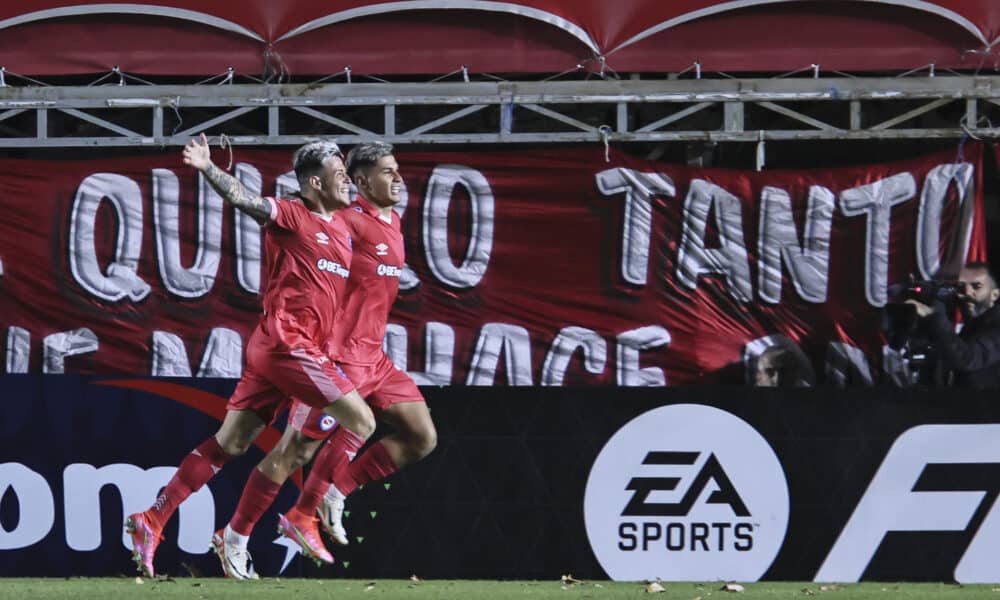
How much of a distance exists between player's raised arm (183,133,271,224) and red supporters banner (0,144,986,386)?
9.70ft

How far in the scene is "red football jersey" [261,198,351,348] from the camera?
793 centimetres

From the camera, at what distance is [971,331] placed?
1004 cm

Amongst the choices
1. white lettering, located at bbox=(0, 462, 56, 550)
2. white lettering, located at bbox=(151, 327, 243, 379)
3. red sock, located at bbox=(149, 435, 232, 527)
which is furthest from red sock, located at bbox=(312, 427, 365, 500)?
white lettering, located at bbox=(151, 327, 243, 379)

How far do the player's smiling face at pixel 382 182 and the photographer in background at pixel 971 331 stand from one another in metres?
3.05

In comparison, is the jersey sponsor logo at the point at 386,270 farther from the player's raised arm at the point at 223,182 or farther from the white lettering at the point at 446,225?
the white lettering at the point at 446,225

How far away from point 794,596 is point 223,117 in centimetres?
443

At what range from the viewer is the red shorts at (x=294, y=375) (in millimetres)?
7812

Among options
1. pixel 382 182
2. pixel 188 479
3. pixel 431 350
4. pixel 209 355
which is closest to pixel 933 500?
pixel 431 350

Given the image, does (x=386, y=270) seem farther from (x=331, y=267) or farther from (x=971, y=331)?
(x=971, y=331)

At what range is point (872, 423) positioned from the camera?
375 inches

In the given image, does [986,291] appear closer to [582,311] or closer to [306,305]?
[582,311]

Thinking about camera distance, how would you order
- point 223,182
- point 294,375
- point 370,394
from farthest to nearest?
point 370,394 → point 294,375 → point 223,182

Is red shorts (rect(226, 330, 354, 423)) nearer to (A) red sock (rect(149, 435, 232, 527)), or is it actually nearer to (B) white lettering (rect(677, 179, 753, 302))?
(A) red sock (rect(149, 435, 232, 527))

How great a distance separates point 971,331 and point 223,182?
461 cm
